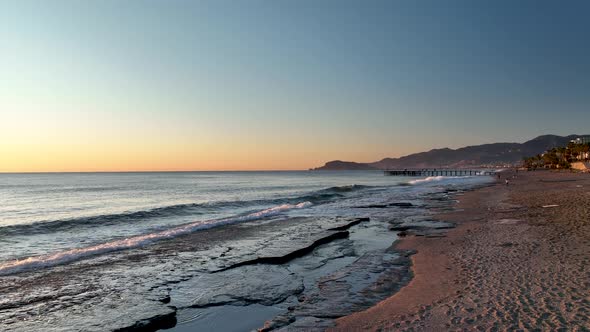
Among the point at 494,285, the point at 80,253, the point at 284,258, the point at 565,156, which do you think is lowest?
the point at 284,258

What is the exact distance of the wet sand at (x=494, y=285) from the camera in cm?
679

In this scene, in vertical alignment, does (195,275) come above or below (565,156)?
below

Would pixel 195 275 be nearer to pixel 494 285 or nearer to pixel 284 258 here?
pixel 284 258

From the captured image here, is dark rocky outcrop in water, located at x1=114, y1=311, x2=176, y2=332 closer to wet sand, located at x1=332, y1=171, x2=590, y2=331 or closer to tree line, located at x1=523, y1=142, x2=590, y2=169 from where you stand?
wet sand, located at x1=332, y1=171, x2=590, y2=331

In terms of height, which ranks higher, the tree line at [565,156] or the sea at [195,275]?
the tree line at [565,156]

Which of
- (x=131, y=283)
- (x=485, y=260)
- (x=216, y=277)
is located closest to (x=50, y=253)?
(x=131, y=283)

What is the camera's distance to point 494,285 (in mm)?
8844

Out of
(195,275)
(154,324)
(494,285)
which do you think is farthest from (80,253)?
(494,285)

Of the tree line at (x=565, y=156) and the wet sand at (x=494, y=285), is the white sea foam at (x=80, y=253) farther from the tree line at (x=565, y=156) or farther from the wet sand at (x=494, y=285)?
the tree line at (x=565, y=156)

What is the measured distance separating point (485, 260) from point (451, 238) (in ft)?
14.8

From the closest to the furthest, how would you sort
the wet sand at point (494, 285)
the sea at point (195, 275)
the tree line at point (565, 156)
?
the wet sand at point (494, 285) → the sea at point (195, 275) → the tree line at point (565, 156)

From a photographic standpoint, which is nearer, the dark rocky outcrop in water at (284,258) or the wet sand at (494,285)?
the wet sand at (494,285)

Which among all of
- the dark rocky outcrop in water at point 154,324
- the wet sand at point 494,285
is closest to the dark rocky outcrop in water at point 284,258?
the wet sand at point 494,285

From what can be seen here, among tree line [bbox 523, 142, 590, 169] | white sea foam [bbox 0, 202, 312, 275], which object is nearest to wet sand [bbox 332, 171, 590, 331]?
white sea foam [bbox 0, 202, 312, 275]
